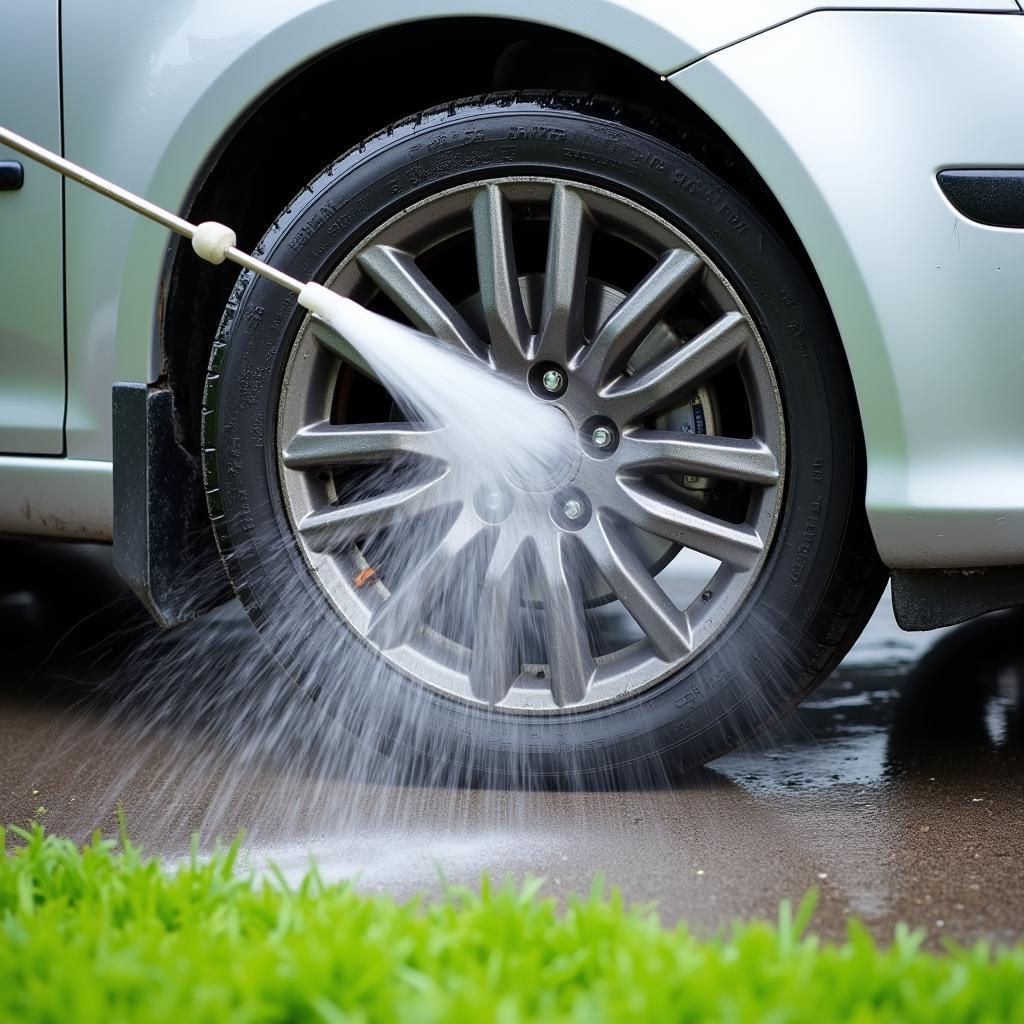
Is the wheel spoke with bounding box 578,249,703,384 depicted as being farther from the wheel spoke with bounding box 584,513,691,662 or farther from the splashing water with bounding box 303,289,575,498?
the wheel spoke with bounding box 584,513,691,662

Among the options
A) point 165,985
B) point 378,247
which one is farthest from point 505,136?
point 165,985

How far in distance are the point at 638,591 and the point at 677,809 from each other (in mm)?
380

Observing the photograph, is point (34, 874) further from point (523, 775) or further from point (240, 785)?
point (523, 775)

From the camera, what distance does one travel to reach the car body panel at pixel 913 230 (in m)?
1.90

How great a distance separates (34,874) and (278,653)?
714 millimetres

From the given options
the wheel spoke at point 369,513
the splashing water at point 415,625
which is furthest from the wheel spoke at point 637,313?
the wheel spoke at point 369,513

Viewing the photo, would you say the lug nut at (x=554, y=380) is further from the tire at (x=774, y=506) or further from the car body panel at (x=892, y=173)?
the car body panel at (x=892, y=173)

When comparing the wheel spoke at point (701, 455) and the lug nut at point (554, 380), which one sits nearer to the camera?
the wheel spoke at point (701, 455)

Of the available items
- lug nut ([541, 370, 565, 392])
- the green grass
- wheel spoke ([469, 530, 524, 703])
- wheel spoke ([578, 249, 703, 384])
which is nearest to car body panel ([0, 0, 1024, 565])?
wheel spoke ([578, 249, 703, 384])

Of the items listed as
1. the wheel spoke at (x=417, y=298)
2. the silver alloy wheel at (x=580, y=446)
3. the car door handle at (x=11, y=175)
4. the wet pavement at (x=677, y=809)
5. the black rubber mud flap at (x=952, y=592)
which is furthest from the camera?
the car door handle at (x=11, y=175)

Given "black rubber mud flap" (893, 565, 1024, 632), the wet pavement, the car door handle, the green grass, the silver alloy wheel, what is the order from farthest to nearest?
the car door handle
the silver alloy wheel
"black rubber mud flap" (893, 565, 1024, 632)
the wet pavement
the green grass

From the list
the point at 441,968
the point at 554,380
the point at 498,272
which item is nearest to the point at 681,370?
the point at 554,380

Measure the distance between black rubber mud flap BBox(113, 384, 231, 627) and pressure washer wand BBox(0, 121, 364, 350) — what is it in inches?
12.0

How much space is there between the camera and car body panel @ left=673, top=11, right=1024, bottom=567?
190 centimetres
